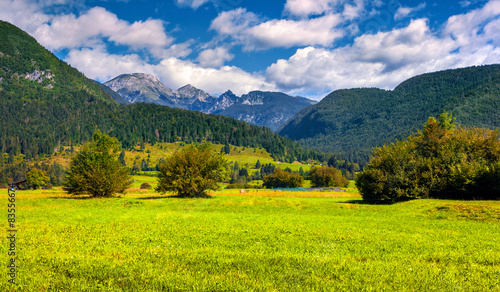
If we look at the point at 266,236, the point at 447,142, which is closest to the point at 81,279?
the point at 266,236

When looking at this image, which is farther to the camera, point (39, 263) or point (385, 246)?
point (385, 246)

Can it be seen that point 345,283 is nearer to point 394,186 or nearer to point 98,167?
point 394,186

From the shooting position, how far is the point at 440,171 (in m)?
46.5

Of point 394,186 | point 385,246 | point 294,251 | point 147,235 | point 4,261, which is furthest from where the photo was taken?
point 394,186

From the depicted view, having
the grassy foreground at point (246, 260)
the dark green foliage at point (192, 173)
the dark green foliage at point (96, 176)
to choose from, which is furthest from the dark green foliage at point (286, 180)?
the grassy foreground at point (246, 260)

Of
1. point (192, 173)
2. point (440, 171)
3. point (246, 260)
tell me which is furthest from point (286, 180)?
point (246, 260)

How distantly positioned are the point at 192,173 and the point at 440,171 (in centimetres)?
4514

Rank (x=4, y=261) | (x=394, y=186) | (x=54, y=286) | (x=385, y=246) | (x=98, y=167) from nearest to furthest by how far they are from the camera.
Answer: (x=54, y=286)
(x=4, y=261)
(x=385, y=246)
(x=394, y=186)
(x=98, y=167)

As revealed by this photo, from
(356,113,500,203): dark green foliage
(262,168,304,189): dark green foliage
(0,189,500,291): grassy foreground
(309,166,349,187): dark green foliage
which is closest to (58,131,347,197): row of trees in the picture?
(356,113,500,203): dark green foliage

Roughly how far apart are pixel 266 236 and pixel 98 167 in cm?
4800

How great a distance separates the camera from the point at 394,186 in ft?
152

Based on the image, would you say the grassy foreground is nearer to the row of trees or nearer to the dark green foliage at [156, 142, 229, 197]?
the row of trees

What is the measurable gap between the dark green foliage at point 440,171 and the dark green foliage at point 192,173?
1136 inches

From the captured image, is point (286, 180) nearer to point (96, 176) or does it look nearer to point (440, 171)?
point (440, 171)
